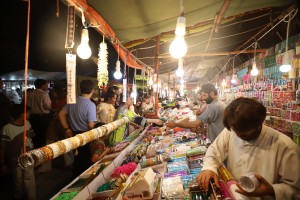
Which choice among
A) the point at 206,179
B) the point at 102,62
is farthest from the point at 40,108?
the point at 206,179

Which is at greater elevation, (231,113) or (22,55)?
(22,55)

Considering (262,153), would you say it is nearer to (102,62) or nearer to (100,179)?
(100,179)

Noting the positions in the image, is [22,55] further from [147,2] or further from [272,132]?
[272,132]

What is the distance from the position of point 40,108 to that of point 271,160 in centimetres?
662

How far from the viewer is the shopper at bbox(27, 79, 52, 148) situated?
6441mm

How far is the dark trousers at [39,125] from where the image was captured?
6719mm

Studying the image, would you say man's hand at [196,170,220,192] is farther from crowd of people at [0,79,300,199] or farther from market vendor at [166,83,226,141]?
market vendor at [166,83,226,141]

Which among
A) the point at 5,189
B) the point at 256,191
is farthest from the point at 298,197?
the point at 5,189

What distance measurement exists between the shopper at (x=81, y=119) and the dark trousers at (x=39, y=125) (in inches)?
97.6

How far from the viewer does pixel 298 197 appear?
173 centimetres

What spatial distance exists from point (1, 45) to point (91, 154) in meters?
5.44

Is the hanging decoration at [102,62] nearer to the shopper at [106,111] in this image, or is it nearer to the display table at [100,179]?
the shopper at [106,111]

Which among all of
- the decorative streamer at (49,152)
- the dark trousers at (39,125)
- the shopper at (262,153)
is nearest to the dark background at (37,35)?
the dark trousers at (39,125)

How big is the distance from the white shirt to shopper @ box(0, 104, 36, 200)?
11.4ft
